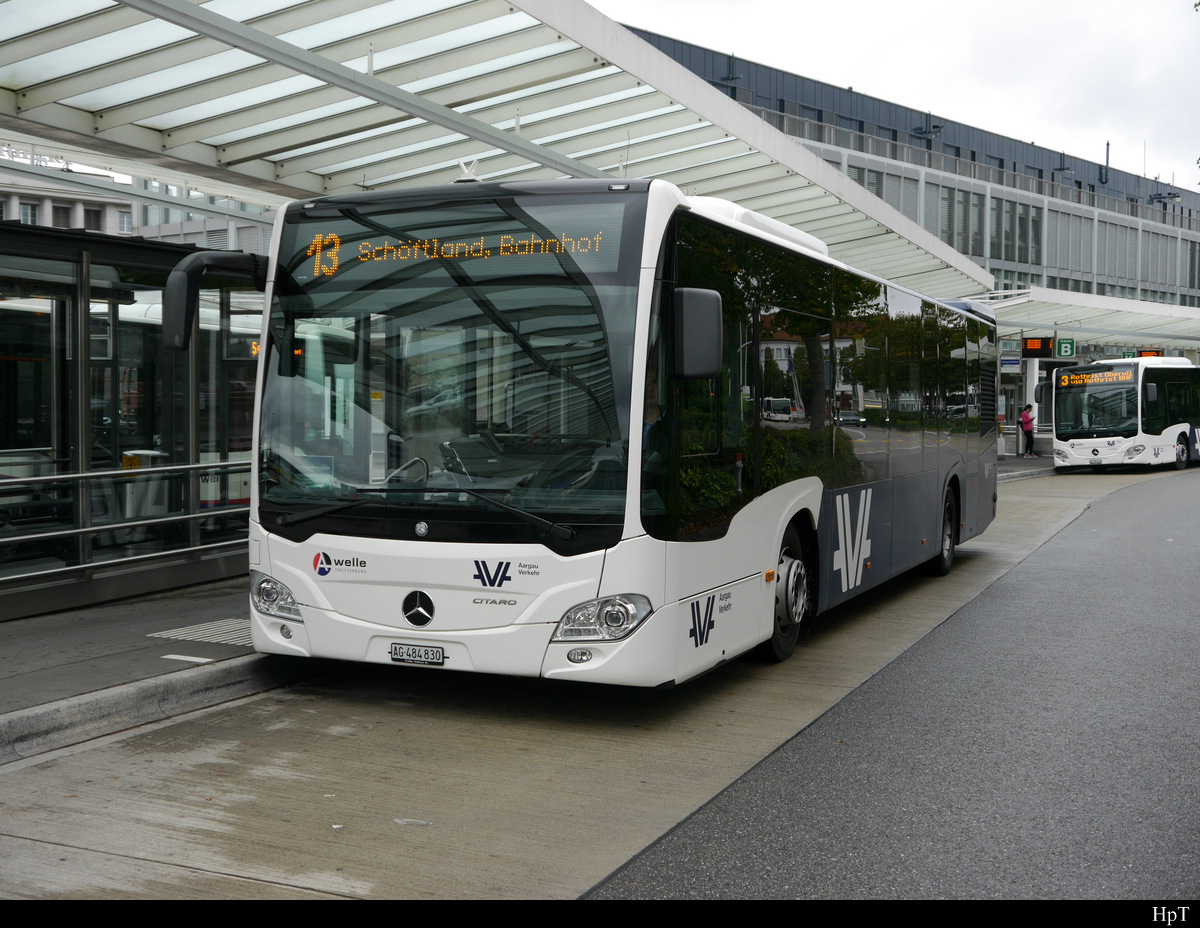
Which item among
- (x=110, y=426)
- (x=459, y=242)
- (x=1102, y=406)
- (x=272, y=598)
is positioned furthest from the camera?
(x=1102, y=406)

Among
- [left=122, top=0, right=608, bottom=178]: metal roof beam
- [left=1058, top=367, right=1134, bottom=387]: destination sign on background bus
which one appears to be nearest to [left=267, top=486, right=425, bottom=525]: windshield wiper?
[left=122, top=0, right=608, bottom=178]: metal roof beam

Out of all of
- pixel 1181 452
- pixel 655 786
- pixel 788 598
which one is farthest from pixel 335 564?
pixel 1181 452

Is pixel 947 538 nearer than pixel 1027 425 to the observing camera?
Yes

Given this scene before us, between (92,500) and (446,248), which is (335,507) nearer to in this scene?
(446,248)

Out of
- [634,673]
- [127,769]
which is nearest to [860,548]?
[634,673]

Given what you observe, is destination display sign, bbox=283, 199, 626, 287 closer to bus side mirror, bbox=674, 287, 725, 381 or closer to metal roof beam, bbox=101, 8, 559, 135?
bus side mirror, bbox=674, 287, 725, 381

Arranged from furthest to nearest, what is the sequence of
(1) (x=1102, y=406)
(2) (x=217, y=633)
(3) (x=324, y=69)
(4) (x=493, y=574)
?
(1) (x=1102, y=406) → (3) (x=324, y=69) → (2) (x=217, y=633) → (4) (x=493, y=574)

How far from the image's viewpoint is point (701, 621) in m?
6.51

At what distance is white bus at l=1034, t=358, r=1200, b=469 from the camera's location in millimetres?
32344

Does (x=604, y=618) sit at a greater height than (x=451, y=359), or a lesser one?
lesser

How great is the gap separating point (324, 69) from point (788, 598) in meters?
4.57

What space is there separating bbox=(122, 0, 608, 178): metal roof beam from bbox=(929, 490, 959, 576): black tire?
5287 millimetres

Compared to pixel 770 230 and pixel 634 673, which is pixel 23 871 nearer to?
pixel 634 673

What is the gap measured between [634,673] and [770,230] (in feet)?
10.6
